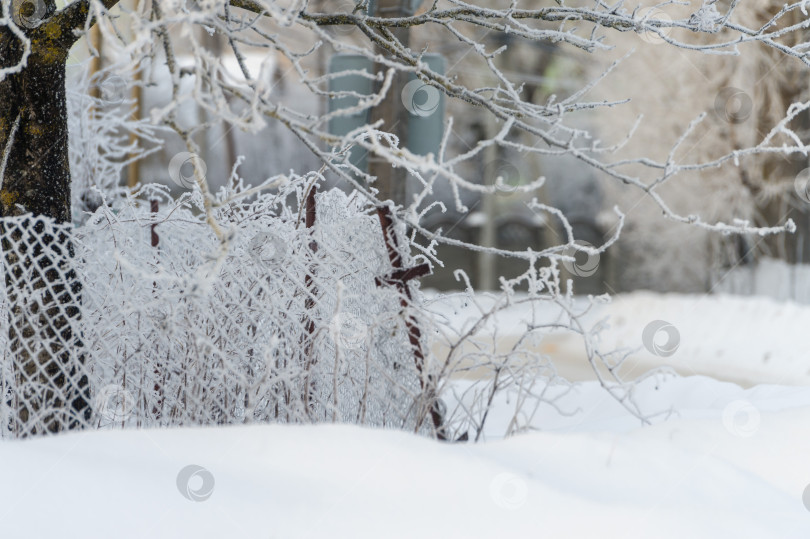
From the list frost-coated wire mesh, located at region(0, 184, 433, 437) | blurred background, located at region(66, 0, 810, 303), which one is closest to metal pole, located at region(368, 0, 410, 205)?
frost-coated wire mesh, located at region(0, 184, 433, 437)

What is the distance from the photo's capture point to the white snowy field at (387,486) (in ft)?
8.29

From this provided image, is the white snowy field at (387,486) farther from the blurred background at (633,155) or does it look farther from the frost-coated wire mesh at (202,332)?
the blurred background at (633,155)

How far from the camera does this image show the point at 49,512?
99.7 inches

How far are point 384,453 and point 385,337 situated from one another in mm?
953

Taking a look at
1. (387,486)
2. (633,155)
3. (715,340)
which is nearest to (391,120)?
(387,486)

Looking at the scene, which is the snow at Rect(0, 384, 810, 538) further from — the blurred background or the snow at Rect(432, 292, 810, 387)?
the blurred background

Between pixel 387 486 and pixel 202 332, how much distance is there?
135 cm

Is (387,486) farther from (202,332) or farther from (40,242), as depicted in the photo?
(40,242)

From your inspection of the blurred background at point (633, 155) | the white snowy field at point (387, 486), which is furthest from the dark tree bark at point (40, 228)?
the blurred background at point (633, 155)

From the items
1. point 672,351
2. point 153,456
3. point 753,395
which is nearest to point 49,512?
point 153,456

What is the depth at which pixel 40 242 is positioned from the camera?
3604 millimetres

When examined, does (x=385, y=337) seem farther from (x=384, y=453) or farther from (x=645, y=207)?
(x=645, y=207)

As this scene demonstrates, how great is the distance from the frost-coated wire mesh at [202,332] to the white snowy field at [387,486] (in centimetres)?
67

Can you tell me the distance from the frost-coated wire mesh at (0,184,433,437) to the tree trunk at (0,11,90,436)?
11 millimetres
